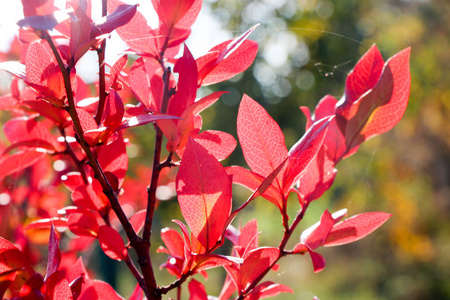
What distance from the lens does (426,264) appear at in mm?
4082

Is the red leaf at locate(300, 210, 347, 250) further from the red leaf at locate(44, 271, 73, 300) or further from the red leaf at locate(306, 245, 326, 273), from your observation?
the red leaf at locate(44, 271, 73, 300)

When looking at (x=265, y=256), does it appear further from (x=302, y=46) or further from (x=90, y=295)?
(x=302, y=46)

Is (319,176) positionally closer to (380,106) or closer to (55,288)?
(380,106)

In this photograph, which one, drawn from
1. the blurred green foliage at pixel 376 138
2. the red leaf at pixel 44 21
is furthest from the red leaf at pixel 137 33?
the blurred green foliage at pixel 376 138

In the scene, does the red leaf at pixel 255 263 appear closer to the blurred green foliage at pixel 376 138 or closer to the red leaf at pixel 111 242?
the red leaf at pixel 111 242

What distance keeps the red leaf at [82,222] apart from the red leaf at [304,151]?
5.2 inches

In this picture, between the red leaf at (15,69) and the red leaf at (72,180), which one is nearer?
the red leaf at (15,69)

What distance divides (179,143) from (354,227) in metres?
0.13

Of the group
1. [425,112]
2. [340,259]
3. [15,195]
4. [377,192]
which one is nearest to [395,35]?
Result: [425,112]

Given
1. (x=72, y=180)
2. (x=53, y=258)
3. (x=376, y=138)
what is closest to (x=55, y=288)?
(x=53, y=258)

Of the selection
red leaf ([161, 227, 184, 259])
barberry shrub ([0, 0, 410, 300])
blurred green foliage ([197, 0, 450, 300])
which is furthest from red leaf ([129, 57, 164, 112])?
blurred green foliage ([197, 0, 450, 300])

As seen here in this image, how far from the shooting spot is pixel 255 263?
25 centimetres

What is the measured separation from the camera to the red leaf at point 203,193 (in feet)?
0.67

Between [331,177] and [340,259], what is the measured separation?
509cm
